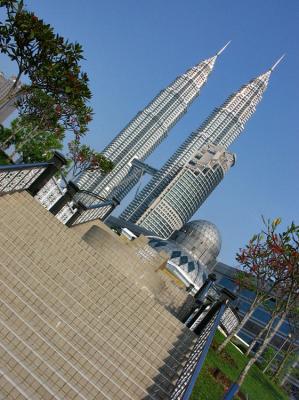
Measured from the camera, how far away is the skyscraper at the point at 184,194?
6216 inches

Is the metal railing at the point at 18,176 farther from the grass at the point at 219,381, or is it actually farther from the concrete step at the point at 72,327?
the grass at the point at 219,381

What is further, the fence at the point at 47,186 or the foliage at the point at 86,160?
the foliage at the point at 86,160

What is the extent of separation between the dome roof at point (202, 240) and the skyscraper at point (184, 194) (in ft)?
112

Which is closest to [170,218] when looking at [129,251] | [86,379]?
[129,251]

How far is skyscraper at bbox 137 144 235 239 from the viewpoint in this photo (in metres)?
158

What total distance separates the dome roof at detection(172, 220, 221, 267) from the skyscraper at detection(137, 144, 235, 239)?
112ft

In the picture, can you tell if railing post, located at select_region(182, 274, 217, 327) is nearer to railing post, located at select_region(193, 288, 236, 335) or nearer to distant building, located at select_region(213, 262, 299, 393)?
railing post, located at select_region(193, 288, 236, 335)

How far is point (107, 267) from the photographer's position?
1117 cm

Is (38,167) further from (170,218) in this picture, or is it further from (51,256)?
(170,218)

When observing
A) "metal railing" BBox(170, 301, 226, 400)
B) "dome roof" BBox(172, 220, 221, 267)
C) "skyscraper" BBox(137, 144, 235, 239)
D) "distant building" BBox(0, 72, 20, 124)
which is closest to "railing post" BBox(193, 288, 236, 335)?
"metal railing" BBox(170, 301, 226, 400)

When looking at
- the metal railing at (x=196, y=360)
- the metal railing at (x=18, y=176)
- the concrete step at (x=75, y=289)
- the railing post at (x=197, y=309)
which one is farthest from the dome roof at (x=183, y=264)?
the concrete step at (x=75, y=289)

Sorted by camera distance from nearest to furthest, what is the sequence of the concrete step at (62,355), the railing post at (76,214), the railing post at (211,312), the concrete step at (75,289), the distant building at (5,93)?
the concrete step at (62,355) < the concrete step at (75,289) < the railing post at (211,312) < the railing post at (76,214) < the distant building at (5,93)

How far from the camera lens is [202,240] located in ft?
386

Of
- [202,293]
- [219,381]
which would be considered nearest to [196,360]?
[202,293]
